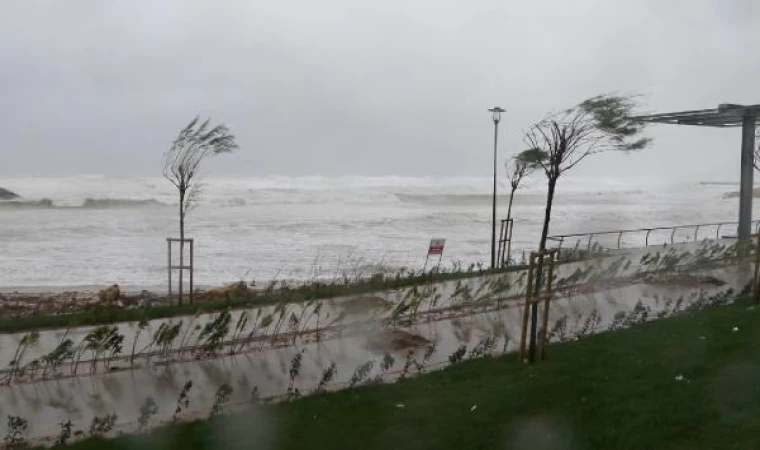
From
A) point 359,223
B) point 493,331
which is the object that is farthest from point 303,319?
point 359,223

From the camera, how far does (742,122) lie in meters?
19.0

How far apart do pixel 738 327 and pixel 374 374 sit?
408 centimetres

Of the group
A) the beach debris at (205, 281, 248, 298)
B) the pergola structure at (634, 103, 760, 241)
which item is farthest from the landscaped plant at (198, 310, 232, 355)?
the pergola structure at (634, 103, 760, 241)

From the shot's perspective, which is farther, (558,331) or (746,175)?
(746,175)

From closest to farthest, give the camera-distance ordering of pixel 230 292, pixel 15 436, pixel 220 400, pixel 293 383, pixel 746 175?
pixel 15 436
pixel 220 400
pixel 293 383
pixel 230 292
pixel 746 175

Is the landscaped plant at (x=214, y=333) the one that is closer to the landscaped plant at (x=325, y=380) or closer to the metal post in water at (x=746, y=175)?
the landscaped plant at (x=325, y=380)

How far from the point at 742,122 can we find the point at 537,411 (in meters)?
15.6

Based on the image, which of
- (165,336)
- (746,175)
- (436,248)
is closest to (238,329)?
→ (165,336)

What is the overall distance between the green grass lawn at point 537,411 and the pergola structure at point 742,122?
10.3m

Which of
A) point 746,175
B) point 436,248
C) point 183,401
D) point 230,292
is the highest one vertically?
point 746,175

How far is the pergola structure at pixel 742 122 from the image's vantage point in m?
17.7

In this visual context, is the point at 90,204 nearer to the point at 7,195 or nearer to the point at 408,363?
the point at 7,195

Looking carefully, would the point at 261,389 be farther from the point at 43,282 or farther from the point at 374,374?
the point at 43,282

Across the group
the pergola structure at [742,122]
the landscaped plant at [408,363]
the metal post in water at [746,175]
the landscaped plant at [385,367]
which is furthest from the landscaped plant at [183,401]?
the metal post in water at [746,175]
